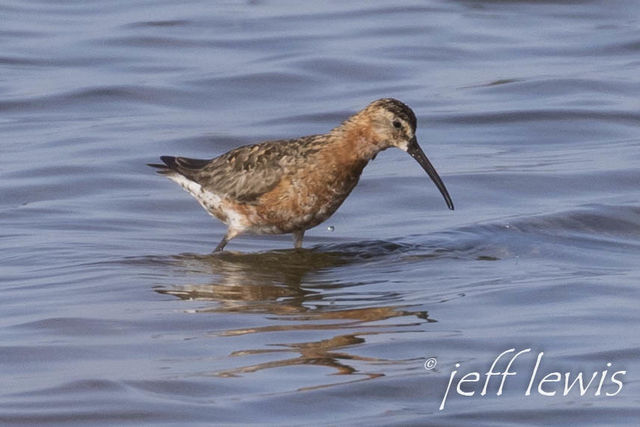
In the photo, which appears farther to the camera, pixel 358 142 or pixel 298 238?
pixel 298 238

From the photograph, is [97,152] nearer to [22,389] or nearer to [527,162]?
[527,162]

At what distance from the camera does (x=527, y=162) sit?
15.9m

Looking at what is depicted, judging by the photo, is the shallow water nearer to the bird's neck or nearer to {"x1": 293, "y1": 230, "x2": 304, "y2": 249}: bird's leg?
{"x1": 293, "y1": 230, "x2": 304, "y2": 249}: bird's leg

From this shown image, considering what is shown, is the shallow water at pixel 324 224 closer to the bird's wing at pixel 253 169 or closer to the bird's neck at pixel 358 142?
the bird's wing at pixel 253 169

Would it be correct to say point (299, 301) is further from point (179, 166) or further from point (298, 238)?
point (179, 166)

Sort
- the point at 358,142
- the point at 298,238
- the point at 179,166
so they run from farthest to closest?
the point at 179,166 → the point at 298,238 → the point at 358,142

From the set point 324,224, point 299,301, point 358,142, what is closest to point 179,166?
point 324,224

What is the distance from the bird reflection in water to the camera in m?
9.56

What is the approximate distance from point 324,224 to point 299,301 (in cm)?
307

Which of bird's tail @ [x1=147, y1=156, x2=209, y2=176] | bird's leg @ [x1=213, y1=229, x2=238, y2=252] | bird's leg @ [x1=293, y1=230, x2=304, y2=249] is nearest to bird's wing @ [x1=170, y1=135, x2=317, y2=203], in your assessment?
bird's tail @ [x1=147, y1=156, x2=209, y2=176]

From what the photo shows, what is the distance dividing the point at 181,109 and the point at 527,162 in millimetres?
4622

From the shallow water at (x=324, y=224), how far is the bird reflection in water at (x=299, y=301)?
3 centimetres

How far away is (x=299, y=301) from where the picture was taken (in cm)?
1130

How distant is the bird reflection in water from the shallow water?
1.2 inches
